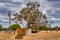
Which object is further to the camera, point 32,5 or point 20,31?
point 32,5

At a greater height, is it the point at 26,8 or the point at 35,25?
the point at 26,8

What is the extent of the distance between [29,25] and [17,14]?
4.89 metres

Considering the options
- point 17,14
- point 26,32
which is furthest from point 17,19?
point 26,32

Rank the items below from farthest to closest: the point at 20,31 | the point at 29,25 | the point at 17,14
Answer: the point at 17,14, the point at 29,25, the point at 20,31

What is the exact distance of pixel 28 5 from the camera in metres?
47.4

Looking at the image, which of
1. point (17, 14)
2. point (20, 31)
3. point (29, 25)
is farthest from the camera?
point (17, 14)

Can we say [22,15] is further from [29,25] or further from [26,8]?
[29,25]

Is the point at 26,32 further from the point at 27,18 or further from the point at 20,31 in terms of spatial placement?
the point at 27,18

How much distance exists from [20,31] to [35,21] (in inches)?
871

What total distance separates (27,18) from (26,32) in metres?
20.0

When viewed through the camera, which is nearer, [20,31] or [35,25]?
[20,31]

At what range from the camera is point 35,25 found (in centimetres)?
4544

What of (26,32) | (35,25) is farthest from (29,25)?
(26,32)

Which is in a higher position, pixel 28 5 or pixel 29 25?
pixel 28 5
